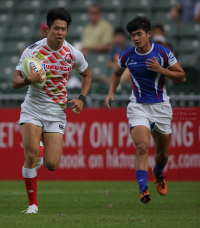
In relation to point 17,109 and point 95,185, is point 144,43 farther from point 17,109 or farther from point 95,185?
point 17,109

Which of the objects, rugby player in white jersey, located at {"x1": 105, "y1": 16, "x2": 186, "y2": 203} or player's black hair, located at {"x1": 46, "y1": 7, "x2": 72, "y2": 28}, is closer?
player's black hair, located at {"x1": 46, "y1": 7, "x2": 72, "y2": 28}

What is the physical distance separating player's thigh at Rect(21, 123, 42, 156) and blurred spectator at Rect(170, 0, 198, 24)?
9753 mm

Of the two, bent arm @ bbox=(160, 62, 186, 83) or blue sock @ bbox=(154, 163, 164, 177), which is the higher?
bent arm @ bbox=(160, 62, 186, 83)

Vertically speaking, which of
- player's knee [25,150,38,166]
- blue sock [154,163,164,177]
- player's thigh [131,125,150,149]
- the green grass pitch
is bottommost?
the green grass pitch

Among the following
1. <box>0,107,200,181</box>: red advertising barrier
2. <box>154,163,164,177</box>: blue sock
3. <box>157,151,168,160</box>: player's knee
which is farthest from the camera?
<box>0,107,200,181</box>: red advertising barrier

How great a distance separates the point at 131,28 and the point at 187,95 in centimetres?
437

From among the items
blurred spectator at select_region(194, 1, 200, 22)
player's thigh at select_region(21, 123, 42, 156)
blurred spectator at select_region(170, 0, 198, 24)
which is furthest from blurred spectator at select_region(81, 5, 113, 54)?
player's thigh at select_region(21, 123, 42, 156)

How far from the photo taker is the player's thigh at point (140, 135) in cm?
740

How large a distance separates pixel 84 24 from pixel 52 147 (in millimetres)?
10789

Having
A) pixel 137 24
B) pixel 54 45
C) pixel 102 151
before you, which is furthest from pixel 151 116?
pixel 102 151

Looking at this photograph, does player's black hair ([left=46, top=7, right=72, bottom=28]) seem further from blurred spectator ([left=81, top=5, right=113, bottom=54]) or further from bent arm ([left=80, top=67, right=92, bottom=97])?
blurred spectator ([left=81, top=5, right=113, bottom=54])

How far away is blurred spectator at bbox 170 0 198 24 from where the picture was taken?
15523 mm

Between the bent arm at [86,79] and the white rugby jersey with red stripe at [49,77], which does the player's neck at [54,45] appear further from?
the bent arm at [86,79]

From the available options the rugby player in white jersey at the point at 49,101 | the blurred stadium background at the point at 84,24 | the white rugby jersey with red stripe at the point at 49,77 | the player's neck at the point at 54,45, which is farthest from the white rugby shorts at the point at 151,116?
the blurred stadium background at the point at 84,24
